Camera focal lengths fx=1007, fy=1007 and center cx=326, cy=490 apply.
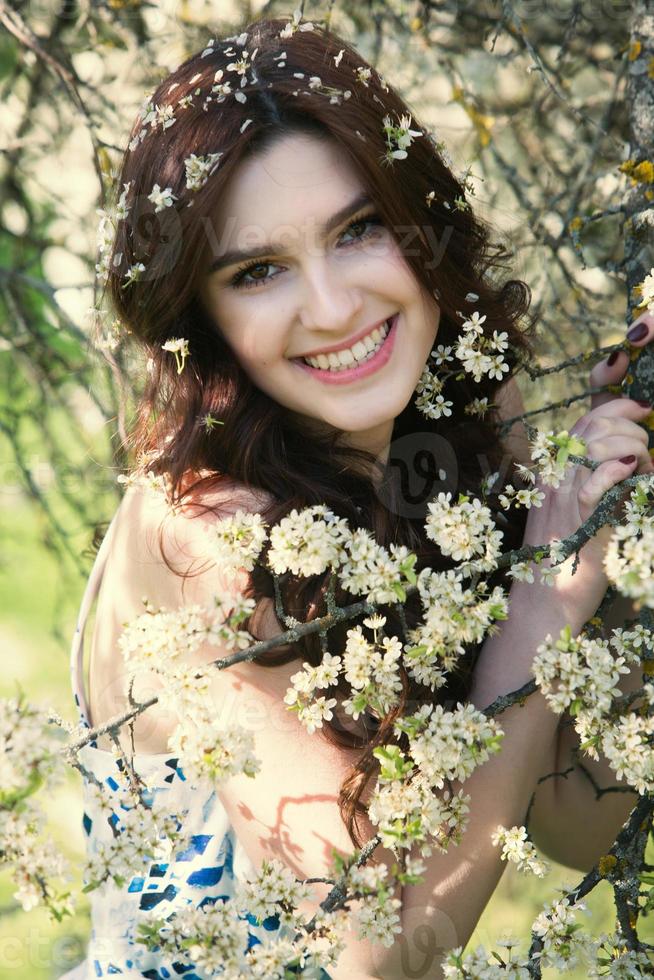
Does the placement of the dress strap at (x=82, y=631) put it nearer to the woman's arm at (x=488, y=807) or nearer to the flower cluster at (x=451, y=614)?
the woman's arm at (x=488, y=807)

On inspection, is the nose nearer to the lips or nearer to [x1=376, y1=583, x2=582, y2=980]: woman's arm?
the lips

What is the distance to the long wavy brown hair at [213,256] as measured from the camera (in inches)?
63.1

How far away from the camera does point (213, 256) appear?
64.3 inches

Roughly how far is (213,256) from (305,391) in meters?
0.28

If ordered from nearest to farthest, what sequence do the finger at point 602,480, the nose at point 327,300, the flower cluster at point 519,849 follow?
the flower cluster at point 519,849
the finger at point 602,480
the nose at point 327,300

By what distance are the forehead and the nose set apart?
0.28ft

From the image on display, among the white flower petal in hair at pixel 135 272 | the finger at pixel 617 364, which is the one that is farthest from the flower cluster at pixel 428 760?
the white flower petal in hair at pixel 135 272

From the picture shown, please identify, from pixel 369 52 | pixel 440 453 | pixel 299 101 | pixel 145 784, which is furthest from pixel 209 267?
pixel 369 52

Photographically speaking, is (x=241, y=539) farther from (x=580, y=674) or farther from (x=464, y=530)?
(x=580, y=674)

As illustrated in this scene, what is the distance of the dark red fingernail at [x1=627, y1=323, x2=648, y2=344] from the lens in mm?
1712

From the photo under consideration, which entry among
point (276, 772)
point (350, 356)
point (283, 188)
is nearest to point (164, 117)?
point (283, 188)

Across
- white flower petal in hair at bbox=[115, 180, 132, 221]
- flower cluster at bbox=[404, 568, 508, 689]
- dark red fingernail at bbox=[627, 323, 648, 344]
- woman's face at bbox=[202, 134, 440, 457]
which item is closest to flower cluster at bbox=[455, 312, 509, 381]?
woman's face at bbox=[202, 134, 440, 457]

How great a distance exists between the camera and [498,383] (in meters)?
2.08

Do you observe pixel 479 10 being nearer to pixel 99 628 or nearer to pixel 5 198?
pixel 5 198
